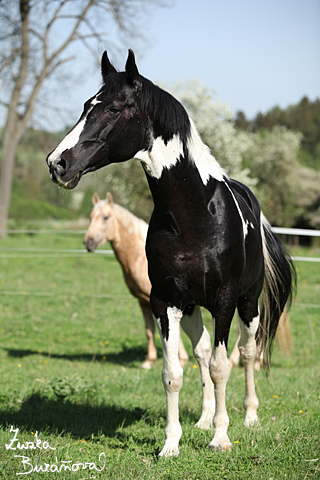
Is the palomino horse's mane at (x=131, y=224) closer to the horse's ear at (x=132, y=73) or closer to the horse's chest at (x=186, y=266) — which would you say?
the horse's chest at (x=186, y=266)

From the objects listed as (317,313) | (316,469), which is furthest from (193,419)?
(317,313)

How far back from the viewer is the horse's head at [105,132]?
232cm

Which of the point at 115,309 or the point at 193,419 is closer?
the point at 193,419

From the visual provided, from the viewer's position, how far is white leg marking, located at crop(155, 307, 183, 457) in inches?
108

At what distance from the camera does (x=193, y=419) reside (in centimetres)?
364

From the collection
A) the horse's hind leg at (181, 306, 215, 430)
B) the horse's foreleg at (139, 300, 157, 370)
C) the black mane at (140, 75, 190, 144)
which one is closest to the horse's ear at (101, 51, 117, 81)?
the black mane at (140, 75, 190, 144)

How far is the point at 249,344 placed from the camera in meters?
3.58

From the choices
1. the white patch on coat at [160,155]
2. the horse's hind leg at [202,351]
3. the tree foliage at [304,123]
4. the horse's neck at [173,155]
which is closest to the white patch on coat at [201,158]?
the horse's neck at [173,155]

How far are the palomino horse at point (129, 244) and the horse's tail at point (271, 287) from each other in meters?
1.99

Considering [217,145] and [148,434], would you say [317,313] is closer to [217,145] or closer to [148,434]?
[148,434]

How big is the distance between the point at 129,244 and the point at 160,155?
365 cm

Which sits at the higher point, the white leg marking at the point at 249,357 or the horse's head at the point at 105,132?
the horse's head at the point at 105,132

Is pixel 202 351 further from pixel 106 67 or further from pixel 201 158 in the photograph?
pixel 106 67

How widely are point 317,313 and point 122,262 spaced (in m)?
4.47
